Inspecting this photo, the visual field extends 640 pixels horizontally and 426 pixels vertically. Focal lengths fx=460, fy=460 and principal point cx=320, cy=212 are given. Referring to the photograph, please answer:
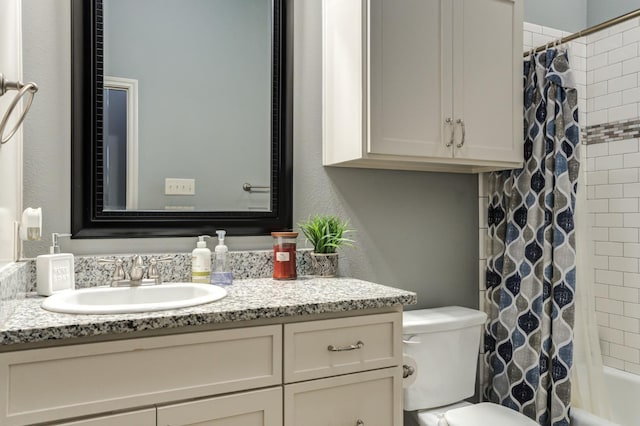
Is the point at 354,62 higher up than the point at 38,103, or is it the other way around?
the point at 354,62

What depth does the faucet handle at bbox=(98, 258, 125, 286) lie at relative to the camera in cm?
149

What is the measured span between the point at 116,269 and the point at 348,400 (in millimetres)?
842

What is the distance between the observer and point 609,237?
2377mm

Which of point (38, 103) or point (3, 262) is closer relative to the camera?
point (3, 262)

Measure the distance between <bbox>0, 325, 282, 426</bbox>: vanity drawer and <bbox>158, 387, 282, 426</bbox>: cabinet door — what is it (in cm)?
2

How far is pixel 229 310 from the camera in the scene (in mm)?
1171

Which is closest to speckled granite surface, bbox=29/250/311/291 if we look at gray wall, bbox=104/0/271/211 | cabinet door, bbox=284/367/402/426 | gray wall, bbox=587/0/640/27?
gray wall, bbox=104/0/271/211

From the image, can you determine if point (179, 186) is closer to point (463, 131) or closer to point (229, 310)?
point (229, 310)

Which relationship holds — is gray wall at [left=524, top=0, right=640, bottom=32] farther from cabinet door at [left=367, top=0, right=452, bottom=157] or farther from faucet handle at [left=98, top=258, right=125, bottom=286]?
faucet handle at [left=98, top=258, right=125, bottom=286]

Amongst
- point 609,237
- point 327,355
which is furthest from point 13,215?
point 609,237

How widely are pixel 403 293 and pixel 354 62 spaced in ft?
2.80

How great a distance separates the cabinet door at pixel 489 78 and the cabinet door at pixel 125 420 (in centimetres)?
139

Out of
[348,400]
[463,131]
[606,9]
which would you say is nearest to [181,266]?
[348,400]

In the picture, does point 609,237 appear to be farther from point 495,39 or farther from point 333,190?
point 333,190
